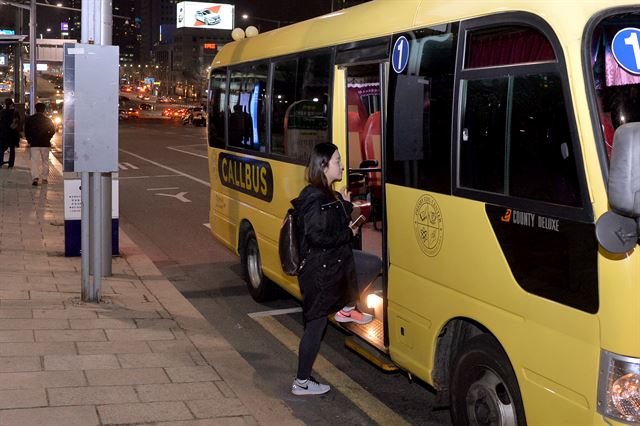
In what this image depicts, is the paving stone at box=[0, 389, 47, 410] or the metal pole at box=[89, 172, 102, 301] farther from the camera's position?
the metal pole at box=[89, 172, 102, 301]

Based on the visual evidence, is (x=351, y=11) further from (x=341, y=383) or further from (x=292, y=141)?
(x=341, y=383)

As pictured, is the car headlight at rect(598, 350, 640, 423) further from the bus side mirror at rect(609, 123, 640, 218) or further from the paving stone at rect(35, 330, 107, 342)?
the paving stone at rect(35, 330, 107, 342)

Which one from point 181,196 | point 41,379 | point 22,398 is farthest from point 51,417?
point 181,196

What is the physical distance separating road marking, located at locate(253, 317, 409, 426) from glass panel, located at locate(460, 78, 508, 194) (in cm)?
194

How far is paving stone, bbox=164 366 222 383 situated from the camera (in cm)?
599

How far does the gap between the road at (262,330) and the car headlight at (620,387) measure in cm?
182

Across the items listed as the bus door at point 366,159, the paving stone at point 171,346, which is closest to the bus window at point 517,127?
the bus door at point 366,159

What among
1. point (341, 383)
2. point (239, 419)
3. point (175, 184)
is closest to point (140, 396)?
point (239, 419)

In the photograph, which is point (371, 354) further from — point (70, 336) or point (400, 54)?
point (70, 336)

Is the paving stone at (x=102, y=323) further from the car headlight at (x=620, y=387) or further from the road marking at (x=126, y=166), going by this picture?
the road marking at (x=126, y=166)

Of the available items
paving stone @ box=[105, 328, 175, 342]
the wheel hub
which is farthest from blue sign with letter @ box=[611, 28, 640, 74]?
paving stone @ box=[105, 328, 175, 342]

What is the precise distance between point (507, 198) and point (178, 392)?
2.73m

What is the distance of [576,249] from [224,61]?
7142 mm

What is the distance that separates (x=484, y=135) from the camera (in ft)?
15.0
